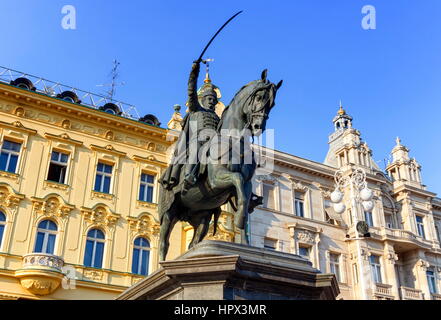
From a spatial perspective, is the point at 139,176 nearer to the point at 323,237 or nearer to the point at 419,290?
the point at 323,237

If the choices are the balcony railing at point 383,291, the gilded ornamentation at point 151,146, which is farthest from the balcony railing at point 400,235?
the gilded ornamentation at point 151,146

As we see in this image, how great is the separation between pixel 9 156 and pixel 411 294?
23848 mm

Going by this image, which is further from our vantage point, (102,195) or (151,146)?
(151,146)

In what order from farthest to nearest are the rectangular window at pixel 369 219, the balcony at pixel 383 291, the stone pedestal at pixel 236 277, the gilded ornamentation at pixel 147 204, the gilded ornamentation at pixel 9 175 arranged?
1. the rectangular window at pixel 369 219
2. the balcony at pixel 383 291
3. the gilded ornamentation at pixel 147 204
4. the gilded ornamentation at pixel 9 175
5. the stone pedestal at pixel 236 277

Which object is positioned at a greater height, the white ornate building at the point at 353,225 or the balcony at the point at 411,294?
the white ornate building at the point at 353,225

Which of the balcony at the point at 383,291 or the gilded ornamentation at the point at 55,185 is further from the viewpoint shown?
the balcony at the point at 383,291

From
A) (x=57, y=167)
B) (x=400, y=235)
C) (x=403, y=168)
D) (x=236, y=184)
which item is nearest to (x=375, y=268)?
(x=400, y=235)

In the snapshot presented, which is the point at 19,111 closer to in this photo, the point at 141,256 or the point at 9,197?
the point at 9,197

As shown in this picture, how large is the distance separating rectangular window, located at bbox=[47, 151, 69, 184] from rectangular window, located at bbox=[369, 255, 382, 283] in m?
18.6

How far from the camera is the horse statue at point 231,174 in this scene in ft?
22.7

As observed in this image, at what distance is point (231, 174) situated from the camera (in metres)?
6.93

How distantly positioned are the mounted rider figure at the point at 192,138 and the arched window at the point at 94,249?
50.9ft

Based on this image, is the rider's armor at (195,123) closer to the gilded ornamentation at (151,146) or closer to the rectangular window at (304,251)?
the gilded ornamentation at (151,146)

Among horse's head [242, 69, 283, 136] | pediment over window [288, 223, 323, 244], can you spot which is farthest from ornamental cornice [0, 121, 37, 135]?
horse's head [242, 69, 283, 136]
